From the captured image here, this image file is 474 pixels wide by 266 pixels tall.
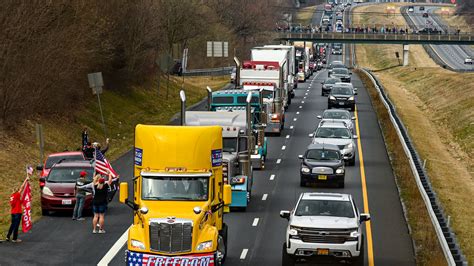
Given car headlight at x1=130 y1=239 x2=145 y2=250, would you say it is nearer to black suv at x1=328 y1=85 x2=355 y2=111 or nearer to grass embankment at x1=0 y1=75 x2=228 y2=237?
grass embankment at x1=0 y1=75 x2=228 y2=237

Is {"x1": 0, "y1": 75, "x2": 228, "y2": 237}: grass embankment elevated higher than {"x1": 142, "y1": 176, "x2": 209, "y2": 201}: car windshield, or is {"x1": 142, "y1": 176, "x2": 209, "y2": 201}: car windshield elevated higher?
{"x1": 142, "y1": 176, "x2": 209, "y2": 201}: car windshield

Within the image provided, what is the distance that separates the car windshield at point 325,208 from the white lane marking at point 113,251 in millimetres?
4876

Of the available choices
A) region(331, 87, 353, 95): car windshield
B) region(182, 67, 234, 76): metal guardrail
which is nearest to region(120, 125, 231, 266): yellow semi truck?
region(331, 87, 353, 95): car windshield

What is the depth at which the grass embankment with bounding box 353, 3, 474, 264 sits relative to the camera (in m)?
35.6

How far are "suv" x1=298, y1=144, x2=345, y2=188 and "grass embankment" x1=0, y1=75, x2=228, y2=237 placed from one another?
9932 mm

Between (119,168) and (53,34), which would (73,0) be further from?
(119,168)

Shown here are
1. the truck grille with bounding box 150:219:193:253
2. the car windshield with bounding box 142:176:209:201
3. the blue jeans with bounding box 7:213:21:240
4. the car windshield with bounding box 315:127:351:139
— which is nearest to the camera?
the truck grille with bounding box 150:219:193:253

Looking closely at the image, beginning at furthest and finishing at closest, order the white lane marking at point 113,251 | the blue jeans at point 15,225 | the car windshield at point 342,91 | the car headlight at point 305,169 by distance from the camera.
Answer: the car windshield at point 342,91 → the car headlight at point 305,169 → the blue jeans at point 15,225 → the white lane marking at point 113,251

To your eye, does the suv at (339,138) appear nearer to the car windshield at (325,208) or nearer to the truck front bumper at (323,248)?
the car windshield at (325,208)

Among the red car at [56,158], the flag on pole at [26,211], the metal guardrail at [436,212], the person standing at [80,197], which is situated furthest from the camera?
the red car at [56,158]

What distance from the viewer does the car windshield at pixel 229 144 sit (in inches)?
1330

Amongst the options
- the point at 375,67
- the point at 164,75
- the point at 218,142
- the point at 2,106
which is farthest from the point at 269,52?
the point at 375,67

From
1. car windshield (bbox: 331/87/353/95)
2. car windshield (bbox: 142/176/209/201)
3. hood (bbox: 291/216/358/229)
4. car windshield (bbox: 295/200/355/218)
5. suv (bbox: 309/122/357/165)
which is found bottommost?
car windshield (bbox: 331/87/353/95)

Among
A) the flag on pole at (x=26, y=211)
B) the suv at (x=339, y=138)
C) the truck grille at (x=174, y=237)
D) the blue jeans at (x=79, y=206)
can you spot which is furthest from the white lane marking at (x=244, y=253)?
the suv at (x=339, y=138)
